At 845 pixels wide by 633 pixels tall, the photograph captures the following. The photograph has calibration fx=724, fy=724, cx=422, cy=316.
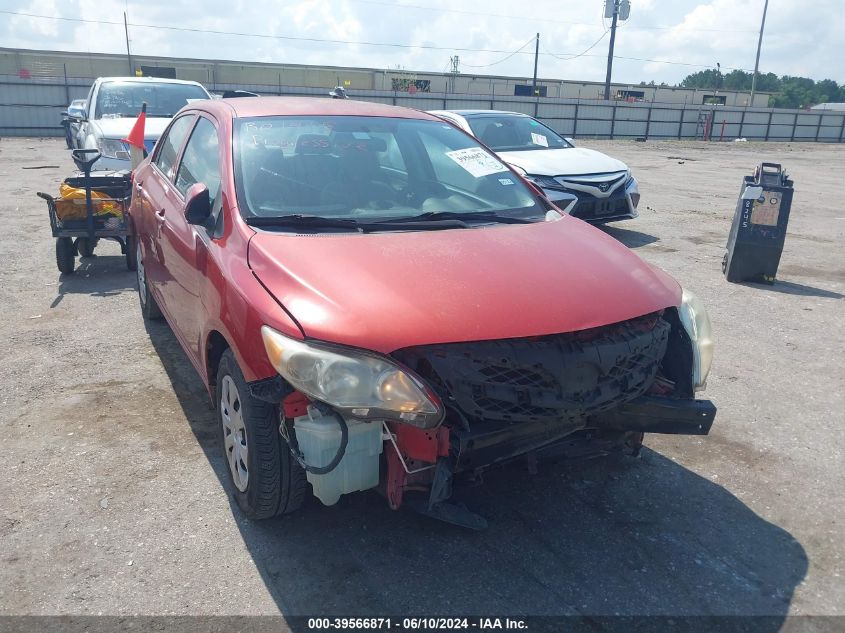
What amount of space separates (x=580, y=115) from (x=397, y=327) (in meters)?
32.2

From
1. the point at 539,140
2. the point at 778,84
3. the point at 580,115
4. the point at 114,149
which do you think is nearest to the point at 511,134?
the point at 539,140

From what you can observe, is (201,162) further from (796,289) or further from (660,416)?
(796,289)

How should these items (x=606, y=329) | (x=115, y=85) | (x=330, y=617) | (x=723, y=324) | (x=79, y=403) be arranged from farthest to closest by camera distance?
1. (x=115, y=85)
2. (x=723, y=324)
3. (x=79, y=403)
4. (x=606, y=329)
5. (x=330, y=617)

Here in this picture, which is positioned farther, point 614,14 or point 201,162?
point 614,14

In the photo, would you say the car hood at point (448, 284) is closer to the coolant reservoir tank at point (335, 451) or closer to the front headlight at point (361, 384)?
the front headlight at point (361, 384)

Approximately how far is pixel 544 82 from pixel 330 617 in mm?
61952

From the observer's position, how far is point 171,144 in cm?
482

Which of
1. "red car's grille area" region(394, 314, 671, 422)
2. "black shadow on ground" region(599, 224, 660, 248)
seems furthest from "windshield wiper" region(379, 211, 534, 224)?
"black shadow on ground" region(599, 224, 660, 248)

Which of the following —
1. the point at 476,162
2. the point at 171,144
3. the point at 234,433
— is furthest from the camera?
the point at 171,144

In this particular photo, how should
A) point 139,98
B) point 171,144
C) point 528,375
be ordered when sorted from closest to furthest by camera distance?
point 528,375, point 171,144, point 139,98

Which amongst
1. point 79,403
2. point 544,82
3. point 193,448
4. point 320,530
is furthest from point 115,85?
point 544,82

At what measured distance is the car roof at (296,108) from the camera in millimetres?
4016

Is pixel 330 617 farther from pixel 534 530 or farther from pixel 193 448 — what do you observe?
pixel 193 448

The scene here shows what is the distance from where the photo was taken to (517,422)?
266cm
